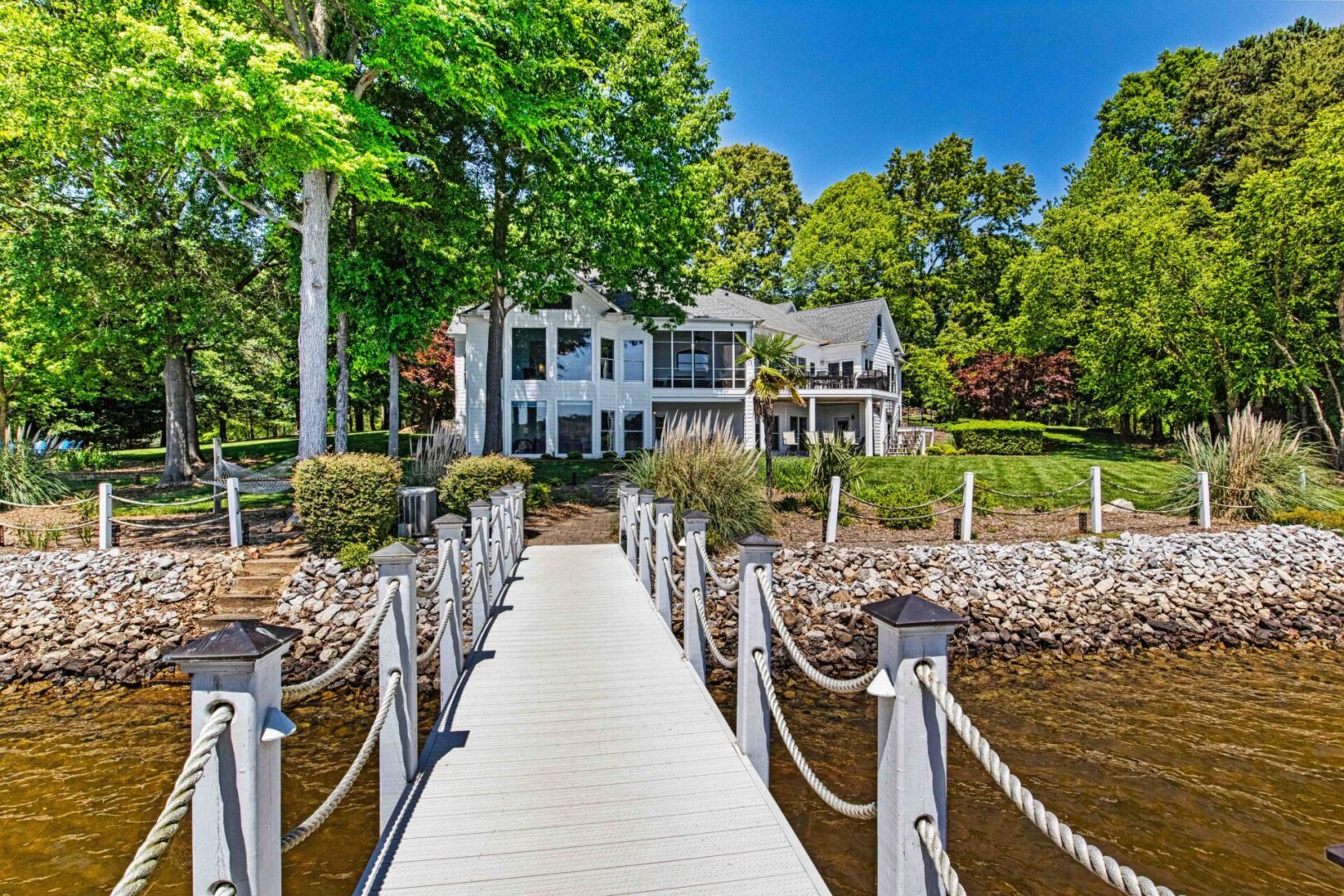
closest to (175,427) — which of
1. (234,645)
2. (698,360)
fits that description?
(698,360)

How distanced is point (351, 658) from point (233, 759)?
1.11m

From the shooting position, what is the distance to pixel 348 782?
2.74 metres

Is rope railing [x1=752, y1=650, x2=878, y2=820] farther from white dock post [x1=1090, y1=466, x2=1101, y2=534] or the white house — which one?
the white house

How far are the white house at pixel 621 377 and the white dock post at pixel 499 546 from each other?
11.5 metres

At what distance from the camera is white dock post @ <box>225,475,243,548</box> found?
32.0 ft

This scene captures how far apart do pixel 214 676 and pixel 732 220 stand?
4045 centimetres

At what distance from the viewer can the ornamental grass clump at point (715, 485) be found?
33.4ft

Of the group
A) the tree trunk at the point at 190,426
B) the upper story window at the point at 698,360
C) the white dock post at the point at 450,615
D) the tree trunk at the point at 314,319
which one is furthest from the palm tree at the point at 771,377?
the tree trunk at the point at 190,426

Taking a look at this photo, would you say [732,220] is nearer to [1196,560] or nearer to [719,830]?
[1196,560]

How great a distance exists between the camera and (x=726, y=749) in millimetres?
4152

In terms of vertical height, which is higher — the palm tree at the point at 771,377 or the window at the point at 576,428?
the palm tree at the point at 771,377

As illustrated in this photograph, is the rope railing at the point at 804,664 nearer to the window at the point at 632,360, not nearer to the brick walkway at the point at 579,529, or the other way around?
the brick walkway at the point at 579,529

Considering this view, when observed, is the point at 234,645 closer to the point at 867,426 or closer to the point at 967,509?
the point at 967,509

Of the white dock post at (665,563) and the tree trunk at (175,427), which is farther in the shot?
the tree trunk at (175,427)
